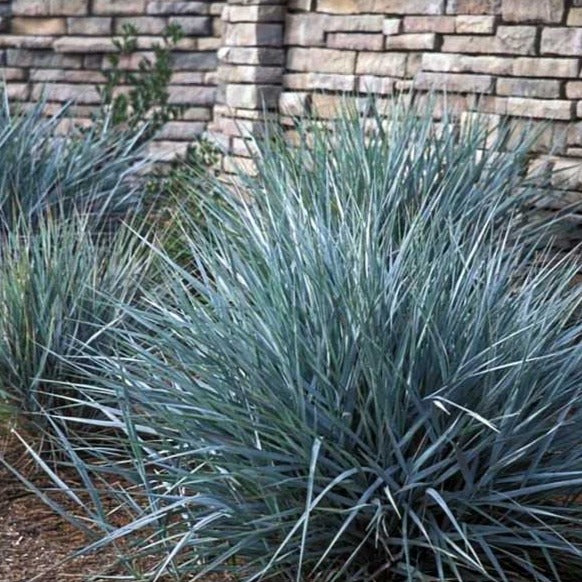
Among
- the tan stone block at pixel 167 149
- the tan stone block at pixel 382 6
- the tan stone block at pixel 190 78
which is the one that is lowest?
the tan stone block at pixel 167 149

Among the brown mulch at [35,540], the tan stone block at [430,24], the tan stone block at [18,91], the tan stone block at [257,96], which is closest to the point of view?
the brown mulch at [35,540]

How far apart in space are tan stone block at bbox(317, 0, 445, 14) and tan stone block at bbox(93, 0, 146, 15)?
7.35 feet

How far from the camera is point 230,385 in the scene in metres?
3.44

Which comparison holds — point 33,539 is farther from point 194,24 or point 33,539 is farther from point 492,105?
point 194,24

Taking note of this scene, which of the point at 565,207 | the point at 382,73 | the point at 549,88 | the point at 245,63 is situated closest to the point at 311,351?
the point at 565,207

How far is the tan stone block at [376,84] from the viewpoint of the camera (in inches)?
267

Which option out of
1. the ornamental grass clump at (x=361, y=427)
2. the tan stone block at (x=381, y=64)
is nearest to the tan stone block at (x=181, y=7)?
the tan stone block at (x=381, y=64)

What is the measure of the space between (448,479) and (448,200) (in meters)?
1.76

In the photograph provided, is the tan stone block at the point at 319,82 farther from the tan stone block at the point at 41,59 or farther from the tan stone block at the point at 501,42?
the tan stone block at the point at 41,59

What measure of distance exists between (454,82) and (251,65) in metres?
1.49

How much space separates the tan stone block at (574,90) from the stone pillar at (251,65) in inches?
75.6

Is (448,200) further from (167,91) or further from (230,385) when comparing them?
(167,91)

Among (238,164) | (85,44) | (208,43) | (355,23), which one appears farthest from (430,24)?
(85,44)

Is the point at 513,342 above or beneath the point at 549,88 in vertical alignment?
beneath
